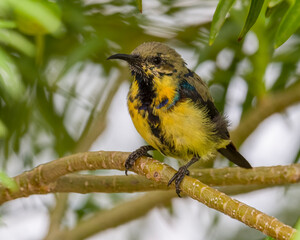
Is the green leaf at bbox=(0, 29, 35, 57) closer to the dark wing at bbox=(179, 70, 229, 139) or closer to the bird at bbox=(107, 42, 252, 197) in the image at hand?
the bird at bbox=(107, 42, 252, 197)

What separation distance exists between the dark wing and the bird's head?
0.22ft

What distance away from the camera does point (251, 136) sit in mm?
3320

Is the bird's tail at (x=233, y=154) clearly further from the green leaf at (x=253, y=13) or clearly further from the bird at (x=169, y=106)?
the green leaf at (x=253, y=13)

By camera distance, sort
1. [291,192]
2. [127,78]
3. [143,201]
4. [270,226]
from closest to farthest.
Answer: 1. [270,226]
2. [143,201]
3. [127,78]
4. [291,192]

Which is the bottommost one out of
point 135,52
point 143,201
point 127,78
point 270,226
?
point 270,226

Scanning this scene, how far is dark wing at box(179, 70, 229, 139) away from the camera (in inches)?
101

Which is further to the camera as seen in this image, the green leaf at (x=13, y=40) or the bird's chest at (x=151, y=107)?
the bird's chest at (x=151, y=107)

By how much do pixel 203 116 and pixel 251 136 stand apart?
787 millimetres

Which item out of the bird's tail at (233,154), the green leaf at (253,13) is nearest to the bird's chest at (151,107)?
the bird's tail at (233,154)

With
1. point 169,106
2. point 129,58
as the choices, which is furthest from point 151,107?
point 129,58

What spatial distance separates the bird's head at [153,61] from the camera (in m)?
2.60

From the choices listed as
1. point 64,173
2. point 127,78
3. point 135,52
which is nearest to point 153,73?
point 135,52

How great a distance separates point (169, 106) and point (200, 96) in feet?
0.68

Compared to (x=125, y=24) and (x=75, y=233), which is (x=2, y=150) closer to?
(x=75, y=233)
